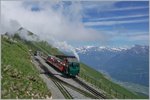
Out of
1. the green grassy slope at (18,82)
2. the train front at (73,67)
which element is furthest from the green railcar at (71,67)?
the green grassy slope at (18,82)

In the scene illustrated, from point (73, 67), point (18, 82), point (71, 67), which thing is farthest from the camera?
point (73, 67)

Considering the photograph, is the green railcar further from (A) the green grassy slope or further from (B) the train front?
(A) the green grassy slope

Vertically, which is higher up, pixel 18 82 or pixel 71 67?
pixel 18 82

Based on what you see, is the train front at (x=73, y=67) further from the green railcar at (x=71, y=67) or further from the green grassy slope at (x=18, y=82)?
the green grassy slope at (x=18, y=82)

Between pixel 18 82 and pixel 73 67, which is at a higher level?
pixel 18 82

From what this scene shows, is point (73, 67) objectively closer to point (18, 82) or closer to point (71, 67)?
point (71, 67)

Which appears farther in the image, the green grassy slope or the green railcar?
the green railcar

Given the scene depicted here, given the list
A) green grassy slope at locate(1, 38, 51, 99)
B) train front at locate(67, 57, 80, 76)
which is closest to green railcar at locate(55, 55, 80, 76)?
train front at locate(67, 57, 80, 76)

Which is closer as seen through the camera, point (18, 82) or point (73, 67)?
point (18, 82)

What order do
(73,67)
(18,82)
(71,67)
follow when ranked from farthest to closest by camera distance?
(73,67), (71,67), (18,82)

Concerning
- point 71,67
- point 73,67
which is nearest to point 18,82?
point 71,67

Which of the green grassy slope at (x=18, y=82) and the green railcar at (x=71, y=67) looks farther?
the green railcar at (x=71, y=67)

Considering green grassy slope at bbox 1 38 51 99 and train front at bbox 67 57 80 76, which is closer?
green grassy slope at bbox 1 38 51 99

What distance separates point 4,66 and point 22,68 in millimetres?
3761
